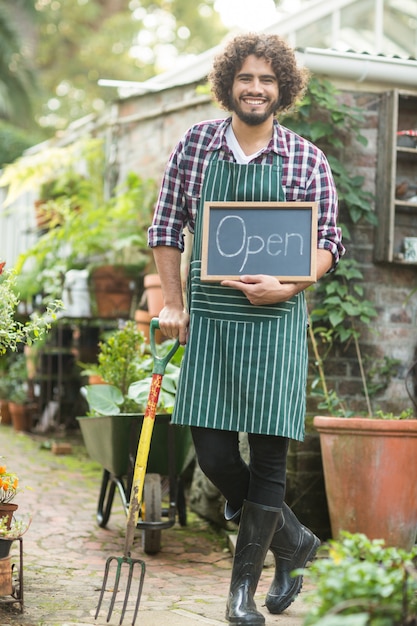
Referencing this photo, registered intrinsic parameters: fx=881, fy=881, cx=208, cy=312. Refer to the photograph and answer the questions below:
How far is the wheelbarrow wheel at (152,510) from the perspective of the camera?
4023 millimetres

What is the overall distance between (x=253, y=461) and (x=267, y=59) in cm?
133

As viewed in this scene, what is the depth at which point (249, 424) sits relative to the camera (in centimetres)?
282

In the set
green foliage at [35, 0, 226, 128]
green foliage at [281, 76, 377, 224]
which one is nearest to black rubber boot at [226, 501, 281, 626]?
green foliage at [281, 76, 377, 224]

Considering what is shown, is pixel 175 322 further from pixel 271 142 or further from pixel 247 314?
pixel 271 142

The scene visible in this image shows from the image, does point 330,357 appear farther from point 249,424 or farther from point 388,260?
point 249,424

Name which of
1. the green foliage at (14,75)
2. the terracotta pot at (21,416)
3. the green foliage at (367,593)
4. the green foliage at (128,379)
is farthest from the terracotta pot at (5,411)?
the green foliage at (14,75)

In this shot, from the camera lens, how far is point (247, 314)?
284cm

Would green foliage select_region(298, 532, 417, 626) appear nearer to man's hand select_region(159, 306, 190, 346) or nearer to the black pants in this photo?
the black pants

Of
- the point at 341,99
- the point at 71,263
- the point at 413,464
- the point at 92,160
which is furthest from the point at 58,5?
the point at 413,464

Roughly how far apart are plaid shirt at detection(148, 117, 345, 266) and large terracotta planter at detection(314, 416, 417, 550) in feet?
3.91

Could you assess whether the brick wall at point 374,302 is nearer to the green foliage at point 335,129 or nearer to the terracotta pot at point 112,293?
the green foliage at point 335,129

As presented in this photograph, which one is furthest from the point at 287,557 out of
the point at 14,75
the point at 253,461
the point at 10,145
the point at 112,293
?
the point at 14,75

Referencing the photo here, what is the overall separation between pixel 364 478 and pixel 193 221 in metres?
1.56

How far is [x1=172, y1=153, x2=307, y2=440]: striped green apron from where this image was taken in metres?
2.84
